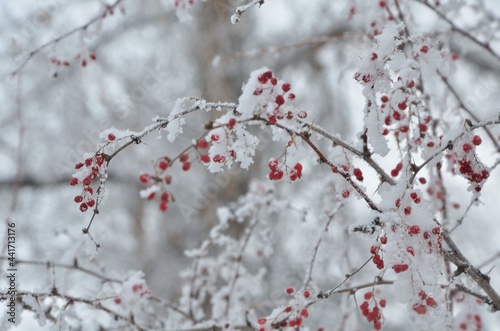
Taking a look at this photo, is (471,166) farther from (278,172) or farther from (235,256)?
(235,256)

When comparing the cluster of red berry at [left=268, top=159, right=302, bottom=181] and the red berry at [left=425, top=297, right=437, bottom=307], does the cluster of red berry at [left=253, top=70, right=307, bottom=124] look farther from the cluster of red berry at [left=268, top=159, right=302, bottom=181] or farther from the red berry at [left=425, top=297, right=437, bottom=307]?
the red berry at [left=425, top=297, right=437, bottom=307]

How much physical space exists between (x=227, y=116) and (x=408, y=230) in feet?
1.56

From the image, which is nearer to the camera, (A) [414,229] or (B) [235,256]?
(A) [414,229]

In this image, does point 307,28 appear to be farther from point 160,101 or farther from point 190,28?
point 160,101

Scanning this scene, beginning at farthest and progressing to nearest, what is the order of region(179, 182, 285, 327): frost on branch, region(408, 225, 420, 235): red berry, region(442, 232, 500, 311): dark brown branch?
region(179, 182, 285, 327): frost on branch → region(442, 232, 500, 311): dark brown branch → region(408, 225, 420, 235): red berry

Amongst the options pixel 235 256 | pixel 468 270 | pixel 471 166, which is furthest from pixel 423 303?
pixel 235 256

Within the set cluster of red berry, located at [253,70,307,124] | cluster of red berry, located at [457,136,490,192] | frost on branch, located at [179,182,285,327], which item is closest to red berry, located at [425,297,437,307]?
cluster of red berry, located at [457,136,490,192]

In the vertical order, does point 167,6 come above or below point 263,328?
above

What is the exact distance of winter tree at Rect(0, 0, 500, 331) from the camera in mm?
1170

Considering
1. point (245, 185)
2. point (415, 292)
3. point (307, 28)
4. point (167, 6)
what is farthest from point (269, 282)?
point (415, 292)

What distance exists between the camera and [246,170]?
9.27 ft

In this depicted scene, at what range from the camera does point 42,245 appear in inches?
237

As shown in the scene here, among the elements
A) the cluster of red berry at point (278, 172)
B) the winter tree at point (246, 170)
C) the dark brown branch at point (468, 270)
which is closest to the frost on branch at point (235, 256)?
the winter tree at point (246, 170)

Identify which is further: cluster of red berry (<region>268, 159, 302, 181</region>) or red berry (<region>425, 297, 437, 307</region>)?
cluster of red berry (<region>268, 159, 302, 181</region>)
